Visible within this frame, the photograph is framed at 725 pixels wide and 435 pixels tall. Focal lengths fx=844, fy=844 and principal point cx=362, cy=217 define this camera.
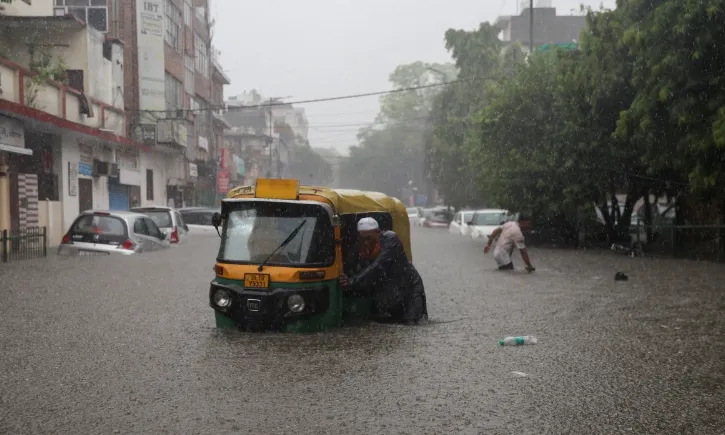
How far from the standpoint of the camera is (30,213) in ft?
83.4

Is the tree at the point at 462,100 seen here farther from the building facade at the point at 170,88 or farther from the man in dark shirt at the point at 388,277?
the man in dark shirt at the point at 388,277

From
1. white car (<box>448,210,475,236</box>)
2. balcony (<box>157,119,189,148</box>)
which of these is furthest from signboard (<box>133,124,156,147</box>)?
white car (<box>448,210,475,236</box>)

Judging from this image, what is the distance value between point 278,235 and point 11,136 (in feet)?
51.0

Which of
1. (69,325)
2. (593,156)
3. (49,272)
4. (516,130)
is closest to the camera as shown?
(69,325)

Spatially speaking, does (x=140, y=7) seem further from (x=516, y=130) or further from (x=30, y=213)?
(x=516, y=130)

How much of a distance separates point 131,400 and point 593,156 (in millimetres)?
24230

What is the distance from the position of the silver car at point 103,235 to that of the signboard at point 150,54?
1662cm

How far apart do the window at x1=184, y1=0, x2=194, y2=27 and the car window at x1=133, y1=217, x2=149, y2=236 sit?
24926 mm

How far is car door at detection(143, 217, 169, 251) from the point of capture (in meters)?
21.8

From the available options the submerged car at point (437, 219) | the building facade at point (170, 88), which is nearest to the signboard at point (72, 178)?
the building facade at point (170, 88)

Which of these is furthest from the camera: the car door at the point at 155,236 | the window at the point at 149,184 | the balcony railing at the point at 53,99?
the window at the point at 149,184

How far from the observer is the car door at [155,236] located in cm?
2183

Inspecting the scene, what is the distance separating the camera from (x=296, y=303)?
9.10 m

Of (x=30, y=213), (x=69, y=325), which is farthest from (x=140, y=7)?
(x=69, y=325)
